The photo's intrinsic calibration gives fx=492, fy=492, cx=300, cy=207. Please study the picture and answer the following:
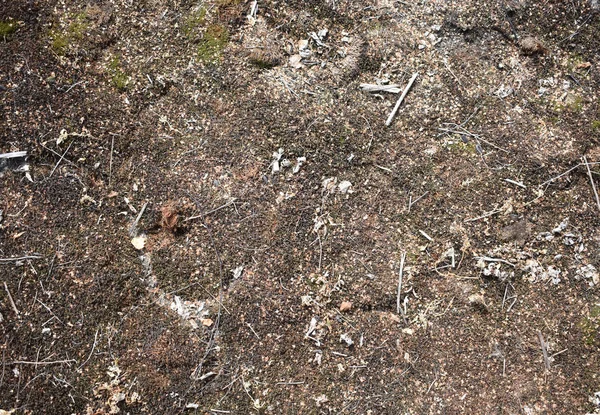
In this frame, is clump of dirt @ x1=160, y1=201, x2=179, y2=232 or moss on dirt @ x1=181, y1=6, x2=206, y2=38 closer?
clump of dirt @ x1=160, y1=201, x2=179, y2=232

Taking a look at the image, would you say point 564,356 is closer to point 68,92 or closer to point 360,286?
point 360,286

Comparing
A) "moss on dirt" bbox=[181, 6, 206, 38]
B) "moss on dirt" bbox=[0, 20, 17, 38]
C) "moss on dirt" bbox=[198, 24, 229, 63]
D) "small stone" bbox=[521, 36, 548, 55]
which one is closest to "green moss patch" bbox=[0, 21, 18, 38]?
"moss on dirt" bbox=[0, 20, 17, 38]

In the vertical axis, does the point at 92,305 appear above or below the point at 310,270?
below

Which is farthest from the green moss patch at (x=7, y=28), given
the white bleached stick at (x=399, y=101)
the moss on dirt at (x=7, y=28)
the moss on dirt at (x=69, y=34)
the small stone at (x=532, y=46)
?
the small stone at (x=532, y=46)

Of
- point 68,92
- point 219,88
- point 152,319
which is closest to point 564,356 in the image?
point 152,319

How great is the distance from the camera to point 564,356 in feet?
10.2

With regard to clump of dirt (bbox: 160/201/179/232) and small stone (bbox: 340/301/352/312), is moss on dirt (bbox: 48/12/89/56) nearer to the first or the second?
clump of dirt (bbox: 160/201/179/232)

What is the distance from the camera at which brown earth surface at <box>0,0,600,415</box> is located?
120 inches

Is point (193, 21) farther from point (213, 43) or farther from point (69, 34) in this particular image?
point (69, 34)

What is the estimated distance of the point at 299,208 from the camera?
3.18 m

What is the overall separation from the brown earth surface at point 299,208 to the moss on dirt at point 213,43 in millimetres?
14

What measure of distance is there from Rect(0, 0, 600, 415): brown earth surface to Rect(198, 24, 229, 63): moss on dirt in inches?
0.6

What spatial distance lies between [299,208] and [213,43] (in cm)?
128

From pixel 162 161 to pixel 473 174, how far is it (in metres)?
2.06
